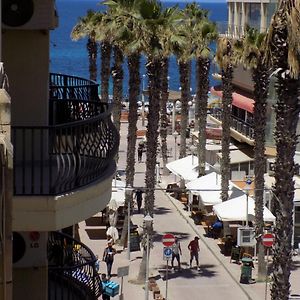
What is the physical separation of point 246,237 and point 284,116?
11596mm

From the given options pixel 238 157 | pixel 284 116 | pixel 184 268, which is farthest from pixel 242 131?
pixel 284 116

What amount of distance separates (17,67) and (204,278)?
2178cm

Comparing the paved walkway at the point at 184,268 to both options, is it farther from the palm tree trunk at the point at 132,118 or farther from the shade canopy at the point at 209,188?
the palm tree trunk at the point at 132,118

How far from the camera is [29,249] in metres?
10.6

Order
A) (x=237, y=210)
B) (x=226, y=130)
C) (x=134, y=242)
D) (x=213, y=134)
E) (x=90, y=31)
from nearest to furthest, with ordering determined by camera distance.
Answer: (x=134, y=242)
(x=237, y=210)
(x=226, y=130)
(x=90, y=31)
(x=213, y=134)

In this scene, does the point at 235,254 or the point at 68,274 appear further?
the point at 235,254

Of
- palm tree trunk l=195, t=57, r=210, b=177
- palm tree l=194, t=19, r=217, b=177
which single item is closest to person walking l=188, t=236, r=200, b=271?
palm tree trunk l=195, t=57, r=210, b=177

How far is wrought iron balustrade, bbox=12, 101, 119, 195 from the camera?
9.12m

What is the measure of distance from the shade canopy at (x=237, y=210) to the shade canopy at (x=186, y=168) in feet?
29.8

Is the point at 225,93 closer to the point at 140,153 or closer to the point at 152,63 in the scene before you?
the point at 152,63

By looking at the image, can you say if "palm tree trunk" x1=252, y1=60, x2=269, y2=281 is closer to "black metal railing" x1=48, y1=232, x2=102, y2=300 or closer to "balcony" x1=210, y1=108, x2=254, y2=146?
"balcony" x1=210, y1=108, x2=254, y2=146

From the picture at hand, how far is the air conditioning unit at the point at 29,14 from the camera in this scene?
10258 mm

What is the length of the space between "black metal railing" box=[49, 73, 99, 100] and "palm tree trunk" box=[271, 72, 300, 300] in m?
7.15

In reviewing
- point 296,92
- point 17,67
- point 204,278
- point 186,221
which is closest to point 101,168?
point 17,67
